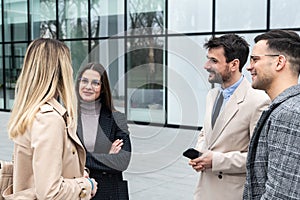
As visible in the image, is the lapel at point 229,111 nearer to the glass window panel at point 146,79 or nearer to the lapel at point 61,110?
the lapel at point 61,110

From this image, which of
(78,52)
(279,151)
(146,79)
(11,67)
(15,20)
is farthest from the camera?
(11,67)

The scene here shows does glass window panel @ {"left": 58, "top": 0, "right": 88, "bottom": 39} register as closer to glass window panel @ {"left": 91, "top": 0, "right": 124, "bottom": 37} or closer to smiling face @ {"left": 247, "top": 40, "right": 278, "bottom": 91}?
glass window panel @ {"left": 91, "top": 0, "right": 124, "bottom": 37}

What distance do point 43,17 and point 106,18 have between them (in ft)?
10.1

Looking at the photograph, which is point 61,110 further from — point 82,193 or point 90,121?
point 90,121

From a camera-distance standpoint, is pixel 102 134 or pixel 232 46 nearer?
pixel 232 46

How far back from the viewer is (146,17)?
1277 centimetres

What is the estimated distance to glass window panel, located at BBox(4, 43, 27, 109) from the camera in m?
16.3

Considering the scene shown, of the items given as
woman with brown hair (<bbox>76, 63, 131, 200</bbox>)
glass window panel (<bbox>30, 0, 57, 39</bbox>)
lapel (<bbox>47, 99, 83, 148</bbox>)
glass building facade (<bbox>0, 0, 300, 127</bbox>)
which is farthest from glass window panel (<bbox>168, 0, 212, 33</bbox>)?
lapel (<bbox>47, 99, 83, 148</bbox>)

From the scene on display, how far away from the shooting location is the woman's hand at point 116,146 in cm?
304

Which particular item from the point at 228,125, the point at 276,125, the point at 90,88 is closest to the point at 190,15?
the point at 90,88

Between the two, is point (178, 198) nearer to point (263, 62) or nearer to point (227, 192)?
point (227, 192)

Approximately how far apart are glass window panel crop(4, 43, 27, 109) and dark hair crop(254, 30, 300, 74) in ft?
50.6

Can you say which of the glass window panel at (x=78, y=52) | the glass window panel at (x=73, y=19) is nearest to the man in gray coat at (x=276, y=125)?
the glass window panel at (x=78, y=52)

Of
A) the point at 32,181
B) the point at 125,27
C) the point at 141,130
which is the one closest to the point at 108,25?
the point at 125,27
